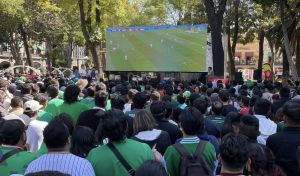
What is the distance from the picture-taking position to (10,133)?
4.48 m

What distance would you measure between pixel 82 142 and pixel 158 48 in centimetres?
1956

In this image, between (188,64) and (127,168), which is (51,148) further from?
(188,64)

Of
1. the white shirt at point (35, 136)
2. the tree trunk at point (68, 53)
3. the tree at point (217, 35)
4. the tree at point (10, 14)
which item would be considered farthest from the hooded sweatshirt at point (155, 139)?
the tree trunk at point (68, 53)

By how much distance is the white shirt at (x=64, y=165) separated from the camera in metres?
4.00

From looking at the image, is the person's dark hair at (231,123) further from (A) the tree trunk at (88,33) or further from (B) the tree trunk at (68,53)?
(B) the tree trunk at (68,53)

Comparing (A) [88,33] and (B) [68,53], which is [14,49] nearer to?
(A) [88,33]

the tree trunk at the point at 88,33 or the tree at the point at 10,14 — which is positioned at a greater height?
the tree at the point at 10,14

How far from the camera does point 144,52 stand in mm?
24484

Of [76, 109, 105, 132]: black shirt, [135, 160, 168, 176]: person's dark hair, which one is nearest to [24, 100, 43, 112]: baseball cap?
[76, 109, 105, 132]: black shirt

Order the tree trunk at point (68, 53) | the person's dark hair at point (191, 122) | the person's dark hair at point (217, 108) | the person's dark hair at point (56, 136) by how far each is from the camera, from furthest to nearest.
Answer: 1. the tree trunk at point (68, 53)
2. the person's dark hair at point (217, 108)
3. the person's dark hair at point (191, 122)
4. the person's dark hair at point (56, 136)

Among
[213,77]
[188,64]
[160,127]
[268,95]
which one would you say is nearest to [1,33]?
[188,64]

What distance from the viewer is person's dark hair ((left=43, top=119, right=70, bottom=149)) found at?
419cm

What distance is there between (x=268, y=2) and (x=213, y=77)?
4.74m

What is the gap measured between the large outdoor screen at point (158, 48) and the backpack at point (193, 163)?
17.8 m
